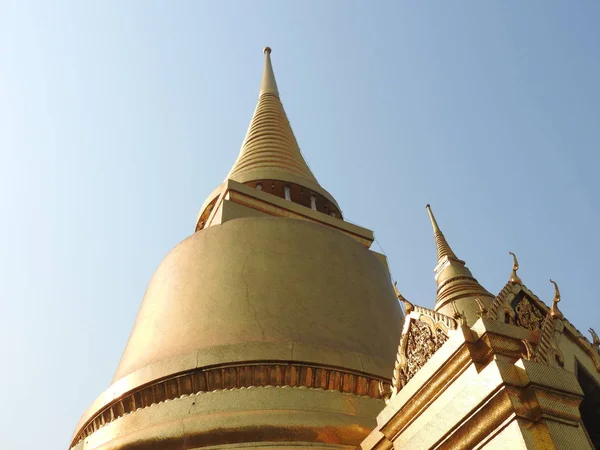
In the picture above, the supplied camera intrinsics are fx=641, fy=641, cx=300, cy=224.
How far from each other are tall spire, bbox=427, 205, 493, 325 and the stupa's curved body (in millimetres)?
3552

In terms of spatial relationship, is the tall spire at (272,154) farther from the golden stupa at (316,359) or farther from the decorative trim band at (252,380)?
the decorative trim band at (252,380)

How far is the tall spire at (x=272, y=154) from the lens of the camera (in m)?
9.94

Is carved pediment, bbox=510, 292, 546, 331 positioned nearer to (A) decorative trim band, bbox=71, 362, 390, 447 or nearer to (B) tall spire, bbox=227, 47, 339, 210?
(A) decorative trim band, bbox=71, 362, 390, 447

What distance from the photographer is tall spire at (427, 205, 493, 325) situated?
1091cm

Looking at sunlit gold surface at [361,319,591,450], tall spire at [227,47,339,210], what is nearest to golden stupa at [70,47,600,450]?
sunlit gold surface at [361,319,591,450]

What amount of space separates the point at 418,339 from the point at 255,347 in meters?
1.83

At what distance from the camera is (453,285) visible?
11.8 metres

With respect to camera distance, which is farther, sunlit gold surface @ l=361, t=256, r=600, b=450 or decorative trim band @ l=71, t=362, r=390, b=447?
decorative trim band @ l=71, t=362, r=390, b=447

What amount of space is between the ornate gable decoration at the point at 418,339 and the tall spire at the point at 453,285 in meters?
6.30

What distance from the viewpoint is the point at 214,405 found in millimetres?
4949

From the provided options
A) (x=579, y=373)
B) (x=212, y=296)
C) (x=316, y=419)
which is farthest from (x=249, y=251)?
(x=579, y=373)

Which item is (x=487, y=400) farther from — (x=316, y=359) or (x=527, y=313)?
(x=316, y=359)

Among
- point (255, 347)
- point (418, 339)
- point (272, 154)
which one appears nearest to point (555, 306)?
point (418, 339)

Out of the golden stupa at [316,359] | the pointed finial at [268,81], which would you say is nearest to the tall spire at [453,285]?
the golden stupa at [316,359]
